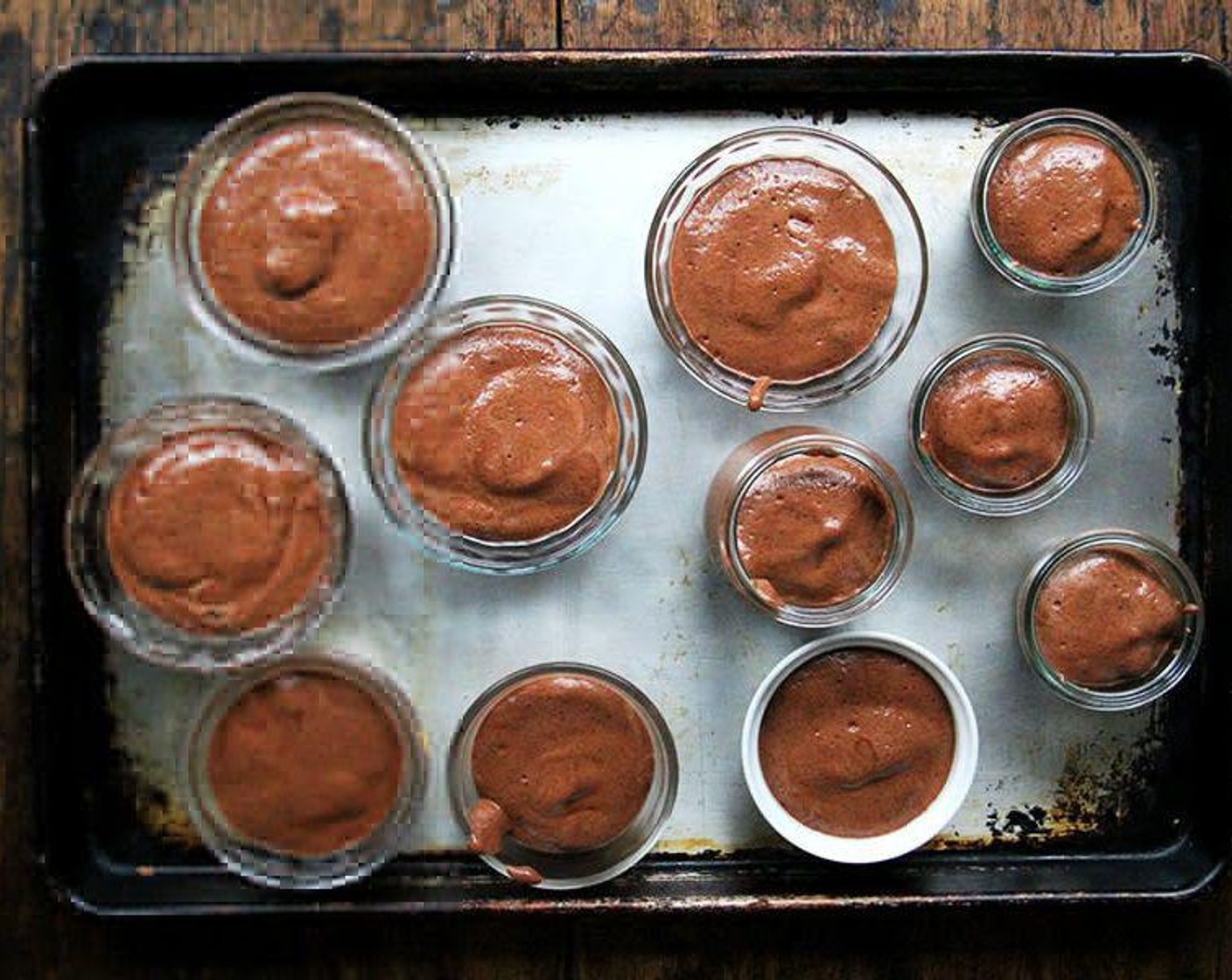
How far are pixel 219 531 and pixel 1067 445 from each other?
1.21 meters

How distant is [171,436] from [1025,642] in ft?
4.13

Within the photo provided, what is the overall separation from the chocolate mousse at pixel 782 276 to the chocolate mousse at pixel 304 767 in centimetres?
73

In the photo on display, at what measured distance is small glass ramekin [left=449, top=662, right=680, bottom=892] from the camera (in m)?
2.01

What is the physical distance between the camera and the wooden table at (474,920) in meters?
2.07

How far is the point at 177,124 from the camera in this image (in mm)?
2045

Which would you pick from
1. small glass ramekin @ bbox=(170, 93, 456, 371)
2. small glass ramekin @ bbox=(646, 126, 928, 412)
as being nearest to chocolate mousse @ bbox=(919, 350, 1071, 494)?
small glass ramekin @ bbox=(646, 126, 928, 412)

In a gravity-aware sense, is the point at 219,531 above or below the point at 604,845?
above

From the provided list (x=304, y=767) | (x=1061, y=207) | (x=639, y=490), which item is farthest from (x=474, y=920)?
(x=1061, y=207)

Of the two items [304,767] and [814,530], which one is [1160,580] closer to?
[814,530]

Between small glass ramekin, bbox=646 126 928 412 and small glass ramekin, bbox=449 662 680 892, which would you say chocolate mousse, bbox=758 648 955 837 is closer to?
small glass ramekin, bbox=449 662 680 892

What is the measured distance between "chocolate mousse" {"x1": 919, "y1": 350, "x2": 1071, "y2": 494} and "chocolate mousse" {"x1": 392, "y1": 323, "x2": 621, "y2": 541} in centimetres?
47

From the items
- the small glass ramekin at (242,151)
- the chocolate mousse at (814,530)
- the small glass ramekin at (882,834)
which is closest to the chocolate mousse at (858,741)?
the small glass ramekin at (882,834)

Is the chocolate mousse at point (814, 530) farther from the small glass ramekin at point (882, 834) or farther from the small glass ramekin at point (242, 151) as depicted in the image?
the small glass ramekin at point (242, 151)

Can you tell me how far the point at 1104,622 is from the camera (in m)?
2.05
